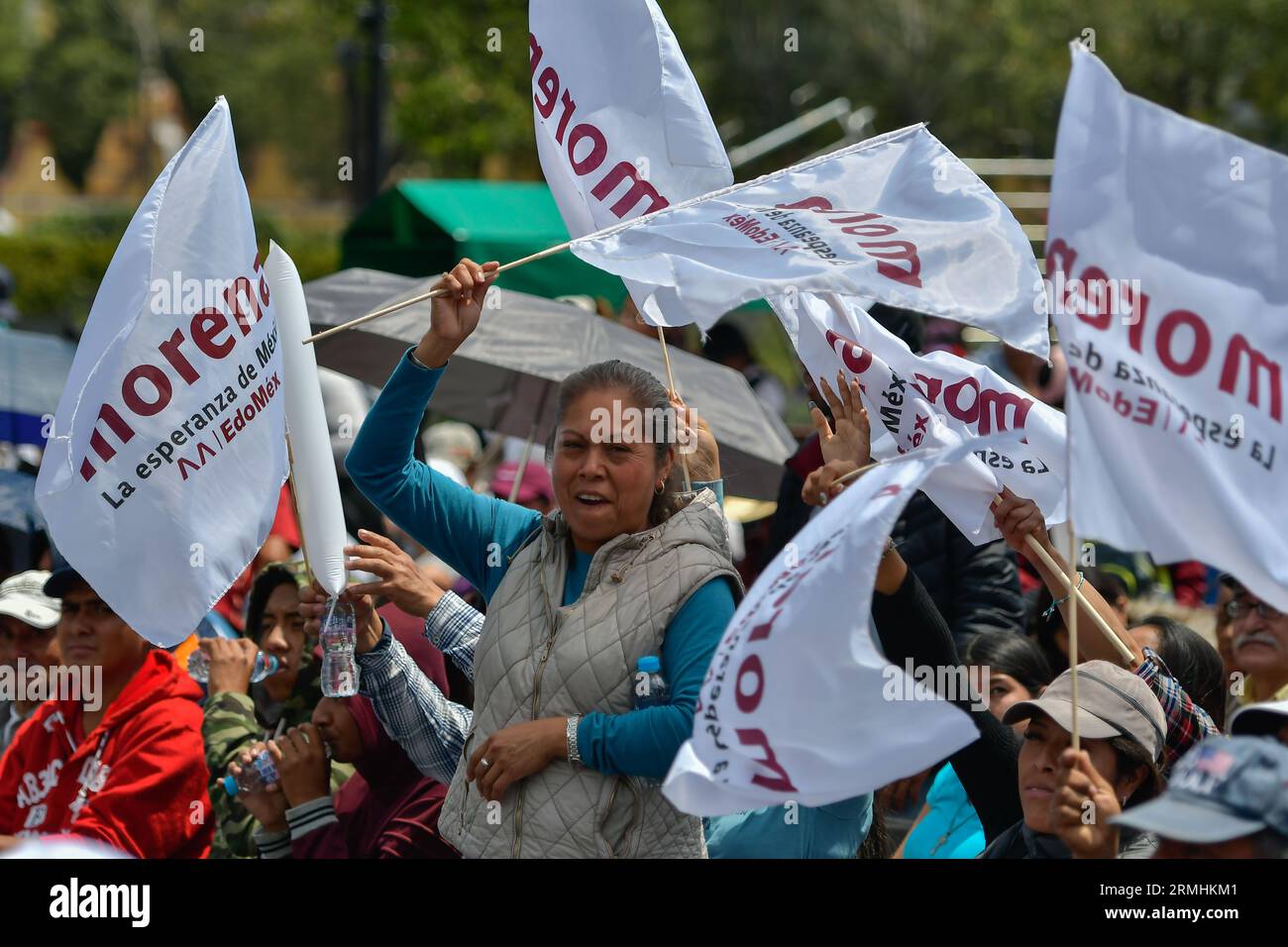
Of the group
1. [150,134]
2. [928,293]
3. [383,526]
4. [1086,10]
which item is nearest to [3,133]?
[150,134]

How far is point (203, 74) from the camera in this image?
60.8 meters

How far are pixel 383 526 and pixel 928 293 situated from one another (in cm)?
475

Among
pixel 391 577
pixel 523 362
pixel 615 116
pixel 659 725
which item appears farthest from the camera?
pixel 523 362

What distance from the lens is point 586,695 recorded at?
11.6ft

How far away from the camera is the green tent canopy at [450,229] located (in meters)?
12.0

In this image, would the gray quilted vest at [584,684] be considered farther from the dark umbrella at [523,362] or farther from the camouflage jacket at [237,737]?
the dark umbrella at [523,362]

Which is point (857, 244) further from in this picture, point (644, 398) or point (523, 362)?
point (523, 362)

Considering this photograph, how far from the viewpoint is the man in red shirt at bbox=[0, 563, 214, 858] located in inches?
182

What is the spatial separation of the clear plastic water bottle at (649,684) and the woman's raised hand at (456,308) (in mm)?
808

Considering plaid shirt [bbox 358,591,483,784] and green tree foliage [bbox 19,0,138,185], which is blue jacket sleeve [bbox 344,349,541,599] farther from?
green tree foliage [bbox 19,0,138,185]

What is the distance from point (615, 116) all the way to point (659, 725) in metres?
1.96

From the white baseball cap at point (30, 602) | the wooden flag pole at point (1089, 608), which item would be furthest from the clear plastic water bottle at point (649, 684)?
the white baseball cap at point (30, 602)

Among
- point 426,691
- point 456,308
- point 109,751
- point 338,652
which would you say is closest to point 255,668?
point 109,751
